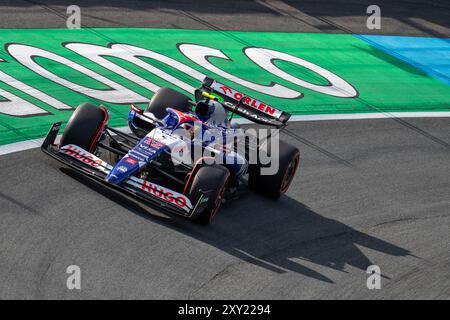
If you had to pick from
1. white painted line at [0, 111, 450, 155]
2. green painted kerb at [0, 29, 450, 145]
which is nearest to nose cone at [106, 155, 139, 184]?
white painted line at [0, 111, 450, 155]

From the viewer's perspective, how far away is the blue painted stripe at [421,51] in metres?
22.2

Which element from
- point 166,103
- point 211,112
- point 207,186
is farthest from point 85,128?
point 207,186

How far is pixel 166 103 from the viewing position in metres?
13.6

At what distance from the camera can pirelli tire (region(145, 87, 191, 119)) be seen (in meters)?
13.6

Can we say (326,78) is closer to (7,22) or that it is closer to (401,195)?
(401,195)

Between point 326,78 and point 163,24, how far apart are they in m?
4.43

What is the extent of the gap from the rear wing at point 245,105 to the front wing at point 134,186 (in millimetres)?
2367

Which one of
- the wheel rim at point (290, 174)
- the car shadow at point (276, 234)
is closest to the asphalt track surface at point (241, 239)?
the car shadow at point (276, 234)

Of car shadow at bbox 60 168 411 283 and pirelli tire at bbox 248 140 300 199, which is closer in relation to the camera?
car shadow at bbox 60 168 411 283

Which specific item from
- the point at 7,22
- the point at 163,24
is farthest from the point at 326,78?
the point at 7,22

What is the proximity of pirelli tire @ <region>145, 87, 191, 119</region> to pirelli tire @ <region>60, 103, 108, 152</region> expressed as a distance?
4.29 ft

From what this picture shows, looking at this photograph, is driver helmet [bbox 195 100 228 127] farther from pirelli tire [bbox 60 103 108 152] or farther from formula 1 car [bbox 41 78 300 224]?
pirelli tire [bbox 60 103 108 152]

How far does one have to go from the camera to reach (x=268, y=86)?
18.5 meters

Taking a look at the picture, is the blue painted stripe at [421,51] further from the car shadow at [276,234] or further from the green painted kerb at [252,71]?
the car shadow at [276,234]
